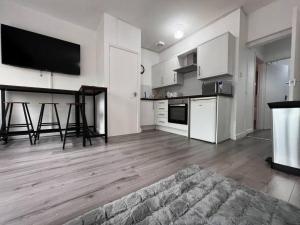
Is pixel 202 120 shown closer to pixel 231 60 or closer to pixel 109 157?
pixel 231 60

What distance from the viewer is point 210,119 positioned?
247 cm

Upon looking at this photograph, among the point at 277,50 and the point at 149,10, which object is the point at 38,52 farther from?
the point at 277,50

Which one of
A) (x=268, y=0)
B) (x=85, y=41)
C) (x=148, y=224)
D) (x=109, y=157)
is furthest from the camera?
(x=85, y=41)

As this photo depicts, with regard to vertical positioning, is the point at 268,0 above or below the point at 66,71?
above

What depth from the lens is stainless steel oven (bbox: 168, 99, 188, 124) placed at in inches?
117

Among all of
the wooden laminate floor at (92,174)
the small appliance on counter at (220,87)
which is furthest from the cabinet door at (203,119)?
the wooden laminate floor at (92,174)

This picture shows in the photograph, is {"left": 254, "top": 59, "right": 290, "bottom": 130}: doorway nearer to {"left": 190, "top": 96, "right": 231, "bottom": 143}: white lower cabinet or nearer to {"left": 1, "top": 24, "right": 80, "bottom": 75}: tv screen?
{"left": 190, "top": 96, "right": 231, "bottom": 143}: white lower cabinet

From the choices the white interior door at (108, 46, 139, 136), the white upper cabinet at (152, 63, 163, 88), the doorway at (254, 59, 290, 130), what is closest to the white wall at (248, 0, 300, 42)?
the doorway at (254, 59, 290, 130)

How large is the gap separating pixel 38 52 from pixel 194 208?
11.9 feet

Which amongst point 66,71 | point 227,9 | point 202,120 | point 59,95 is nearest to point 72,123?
point 59,95

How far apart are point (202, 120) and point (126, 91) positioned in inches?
71.3

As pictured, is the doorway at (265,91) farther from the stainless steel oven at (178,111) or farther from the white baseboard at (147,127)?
the white baseboard at (147,127)

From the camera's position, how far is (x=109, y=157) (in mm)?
1753

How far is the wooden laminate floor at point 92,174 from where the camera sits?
34.9 inches
